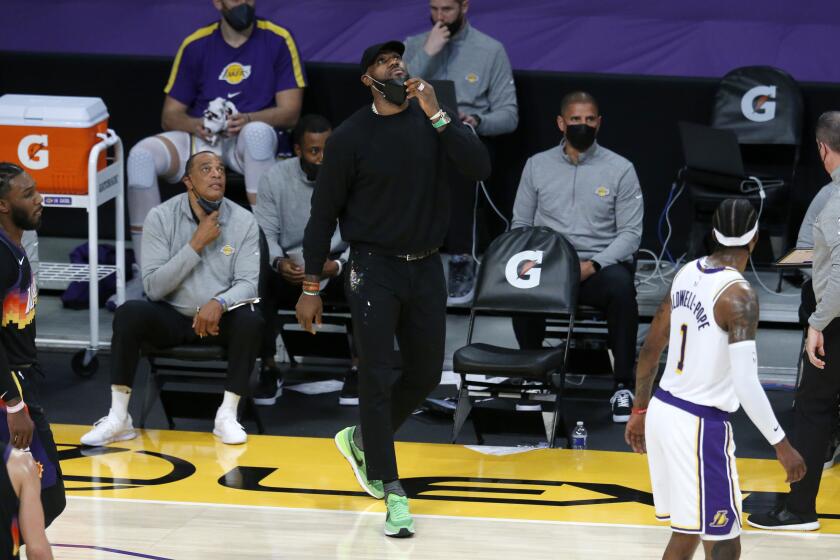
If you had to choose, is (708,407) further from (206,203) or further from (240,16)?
(240,16)

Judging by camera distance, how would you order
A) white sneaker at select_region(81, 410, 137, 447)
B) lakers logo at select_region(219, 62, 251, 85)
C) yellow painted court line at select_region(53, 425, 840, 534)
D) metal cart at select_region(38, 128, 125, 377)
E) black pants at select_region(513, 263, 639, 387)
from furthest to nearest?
lakers logo at select_region(219, 62, 251, 85) < metal cart at select_region(38, 128, 125, 377) < black pants at select_region(513, 263, 639, 387) < white sneaker at select_region(81, 410, 137, 447) < yellow painted court line at select_region(53, 425, 840, 534)

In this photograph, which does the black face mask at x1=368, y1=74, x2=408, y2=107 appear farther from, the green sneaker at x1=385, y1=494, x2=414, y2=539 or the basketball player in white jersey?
the green sneaker at x1=385, y1=494, x2=414, y2=539

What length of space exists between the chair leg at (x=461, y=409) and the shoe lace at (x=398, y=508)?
3.82ft

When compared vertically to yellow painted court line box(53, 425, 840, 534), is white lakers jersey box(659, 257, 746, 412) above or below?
above

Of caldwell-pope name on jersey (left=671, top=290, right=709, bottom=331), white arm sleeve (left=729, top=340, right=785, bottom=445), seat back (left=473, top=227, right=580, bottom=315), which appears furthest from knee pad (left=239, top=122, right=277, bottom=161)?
white arm sleeve (left=729, top=340, right=785, bottom=445)

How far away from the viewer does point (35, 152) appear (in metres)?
7.69

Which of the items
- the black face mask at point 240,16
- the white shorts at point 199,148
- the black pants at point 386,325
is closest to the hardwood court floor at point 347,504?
the black pants at point 386,325

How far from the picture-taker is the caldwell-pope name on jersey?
4.36m

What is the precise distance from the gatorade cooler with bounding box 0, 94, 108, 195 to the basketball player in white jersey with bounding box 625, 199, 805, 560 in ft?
13.7

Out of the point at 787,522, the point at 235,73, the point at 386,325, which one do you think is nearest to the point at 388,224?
the point at 386,325

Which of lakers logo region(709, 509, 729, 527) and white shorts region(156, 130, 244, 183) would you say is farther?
white shorts region(156, 130, 244, 183)

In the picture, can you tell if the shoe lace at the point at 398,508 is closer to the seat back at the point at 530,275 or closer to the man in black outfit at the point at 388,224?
the man in black outfit at the point at 388,224

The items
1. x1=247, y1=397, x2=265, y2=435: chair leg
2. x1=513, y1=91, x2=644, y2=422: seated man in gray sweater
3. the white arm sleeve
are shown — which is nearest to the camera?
the white arm sleeve

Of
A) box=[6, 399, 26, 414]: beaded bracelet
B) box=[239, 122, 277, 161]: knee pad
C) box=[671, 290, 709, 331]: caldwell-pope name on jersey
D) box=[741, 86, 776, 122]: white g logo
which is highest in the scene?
box=[741, 86, 776, 122]: white g logo
